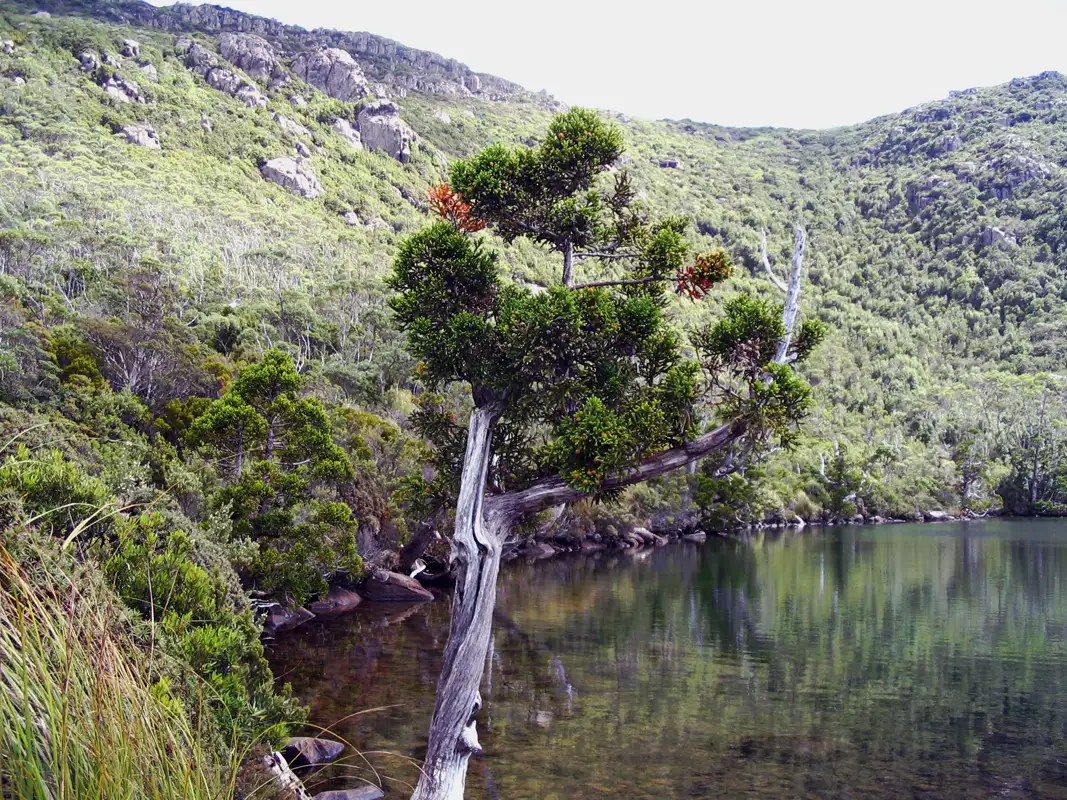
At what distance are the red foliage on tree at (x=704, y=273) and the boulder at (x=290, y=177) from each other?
10825cm

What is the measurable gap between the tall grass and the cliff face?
6428 inches

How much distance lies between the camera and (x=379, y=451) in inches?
1236

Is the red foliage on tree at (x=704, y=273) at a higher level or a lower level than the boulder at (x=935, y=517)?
higher

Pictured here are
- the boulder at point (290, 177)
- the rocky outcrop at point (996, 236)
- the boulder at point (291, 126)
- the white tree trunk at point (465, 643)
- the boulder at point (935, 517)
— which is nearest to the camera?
the white tree trunk at point (465, 643)

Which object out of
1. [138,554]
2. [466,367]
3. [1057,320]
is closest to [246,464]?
[138,554]

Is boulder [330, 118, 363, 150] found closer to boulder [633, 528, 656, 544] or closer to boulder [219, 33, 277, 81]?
boulder [219, 33, 277, 81]

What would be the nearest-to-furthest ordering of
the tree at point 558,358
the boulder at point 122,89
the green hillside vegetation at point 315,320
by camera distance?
the tree at point 558,358, the green hillside vegetation at point 315,320, the boulder at point 122,89

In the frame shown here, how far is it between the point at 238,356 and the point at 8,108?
244 feet

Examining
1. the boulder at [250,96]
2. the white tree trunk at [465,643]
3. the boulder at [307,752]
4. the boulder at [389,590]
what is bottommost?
the boulder at [389,590]

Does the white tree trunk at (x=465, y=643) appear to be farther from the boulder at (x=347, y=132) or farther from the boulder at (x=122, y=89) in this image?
the boulder at (x=347, y=132)

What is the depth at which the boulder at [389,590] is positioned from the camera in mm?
27500

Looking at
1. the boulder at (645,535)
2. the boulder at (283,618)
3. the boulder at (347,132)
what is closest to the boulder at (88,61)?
the boulder at (347,132)

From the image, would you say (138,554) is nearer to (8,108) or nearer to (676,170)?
(8,108)

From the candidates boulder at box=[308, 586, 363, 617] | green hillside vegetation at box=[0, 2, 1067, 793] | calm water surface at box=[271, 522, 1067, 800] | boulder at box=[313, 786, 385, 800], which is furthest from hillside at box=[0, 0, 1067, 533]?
boulder at box=[313, 786, 385, 800]
